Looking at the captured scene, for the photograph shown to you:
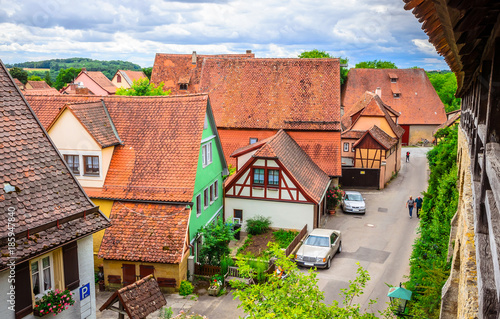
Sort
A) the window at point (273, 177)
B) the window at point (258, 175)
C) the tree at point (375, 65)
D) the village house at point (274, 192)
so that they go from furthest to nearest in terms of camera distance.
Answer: the tree at point (375, 65), the window at point (258, 175), the window at point (273, 177), the village house at point (274, 192)

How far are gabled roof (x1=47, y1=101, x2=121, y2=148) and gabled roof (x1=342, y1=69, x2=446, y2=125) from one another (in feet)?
121

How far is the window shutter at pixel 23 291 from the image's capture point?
8898mm

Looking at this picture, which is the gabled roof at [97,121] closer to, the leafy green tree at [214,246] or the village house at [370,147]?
the leafy green tree at [214,246]

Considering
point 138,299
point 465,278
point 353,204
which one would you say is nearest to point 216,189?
point 353,204

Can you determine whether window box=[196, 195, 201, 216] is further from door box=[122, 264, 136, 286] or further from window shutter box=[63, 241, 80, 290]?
window shutter box=[63, 241, 80, 290]

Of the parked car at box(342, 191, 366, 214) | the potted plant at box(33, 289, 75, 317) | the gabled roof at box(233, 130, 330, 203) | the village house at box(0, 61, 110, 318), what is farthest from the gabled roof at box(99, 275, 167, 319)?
the parked car at box(342, 191, 366, 214)

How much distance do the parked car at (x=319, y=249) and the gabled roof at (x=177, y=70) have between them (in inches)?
1085

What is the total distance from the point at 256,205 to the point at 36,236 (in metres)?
15.8

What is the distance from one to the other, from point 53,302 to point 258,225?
588 inches

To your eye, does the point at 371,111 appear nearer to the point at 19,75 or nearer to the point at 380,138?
the point at 380,138

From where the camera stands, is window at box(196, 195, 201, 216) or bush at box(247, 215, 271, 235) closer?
window at box(196, 195, 201, 216)

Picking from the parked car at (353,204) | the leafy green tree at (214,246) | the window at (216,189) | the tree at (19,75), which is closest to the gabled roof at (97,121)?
the window at (216,189)

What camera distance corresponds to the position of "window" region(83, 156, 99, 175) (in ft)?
64.5

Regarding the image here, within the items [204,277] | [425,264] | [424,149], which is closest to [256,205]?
[204,277]
